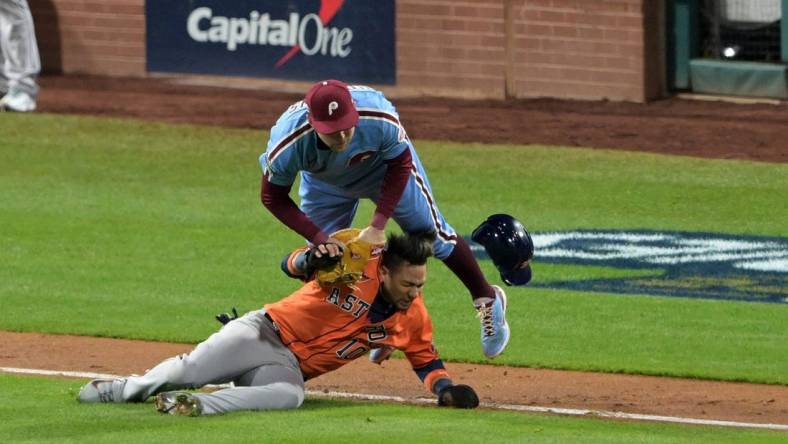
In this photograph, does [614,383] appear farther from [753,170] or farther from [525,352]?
[753,170]

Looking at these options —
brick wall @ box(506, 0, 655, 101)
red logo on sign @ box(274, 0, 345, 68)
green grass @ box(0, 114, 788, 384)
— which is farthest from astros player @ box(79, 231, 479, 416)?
red logo on sign @ box(274, 0, 345, 68)

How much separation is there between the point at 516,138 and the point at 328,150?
8.99 m

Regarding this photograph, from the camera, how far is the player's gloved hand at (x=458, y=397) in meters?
8.20

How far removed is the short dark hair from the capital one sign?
1147 cm

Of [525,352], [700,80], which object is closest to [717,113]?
[700,80]

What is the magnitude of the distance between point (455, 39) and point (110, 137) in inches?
144

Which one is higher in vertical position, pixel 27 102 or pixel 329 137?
pixel 329 137

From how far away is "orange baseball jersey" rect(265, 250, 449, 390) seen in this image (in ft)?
26.8

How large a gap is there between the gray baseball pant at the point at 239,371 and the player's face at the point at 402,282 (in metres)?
0.51

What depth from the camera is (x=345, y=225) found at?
916cm

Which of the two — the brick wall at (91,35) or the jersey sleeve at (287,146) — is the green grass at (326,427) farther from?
the brick wall at (91,35)

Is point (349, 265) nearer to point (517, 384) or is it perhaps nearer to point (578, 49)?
point (517, 384)

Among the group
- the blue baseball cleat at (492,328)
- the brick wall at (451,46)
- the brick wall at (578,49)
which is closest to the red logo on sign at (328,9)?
the brick wall at (451,46)

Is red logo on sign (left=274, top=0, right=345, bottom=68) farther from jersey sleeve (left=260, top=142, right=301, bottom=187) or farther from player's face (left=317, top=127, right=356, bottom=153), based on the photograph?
player's face (left=317, top=127, right=356, bottom=153)
